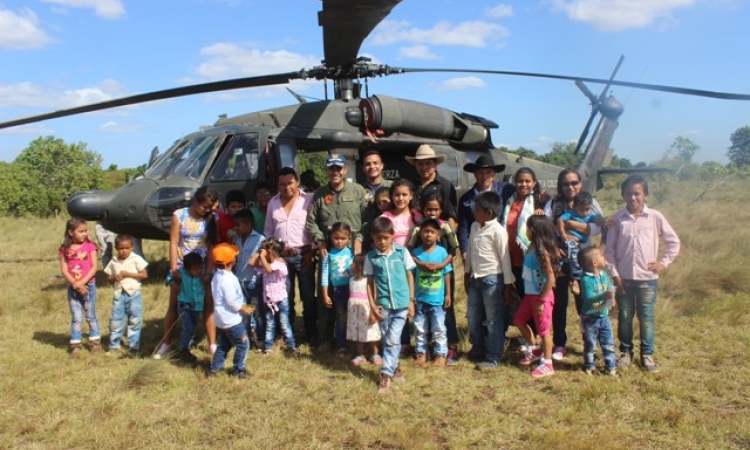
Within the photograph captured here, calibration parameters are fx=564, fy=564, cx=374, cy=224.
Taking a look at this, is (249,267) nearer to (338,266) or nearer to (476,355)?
(338,266)

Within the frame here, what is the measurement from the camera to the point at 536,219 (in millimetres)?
4402

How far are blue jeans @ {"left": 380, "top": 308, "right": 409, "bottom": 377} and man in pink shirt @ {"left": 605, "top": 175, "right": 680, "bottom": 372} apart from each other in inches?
69.4

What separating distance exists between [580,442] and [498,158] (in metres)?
6.05

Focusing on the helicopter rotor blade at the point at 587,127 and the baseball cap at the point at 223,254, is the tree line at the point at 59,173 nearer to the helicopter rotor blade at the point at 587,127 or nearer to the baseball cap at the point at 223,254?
the helicopter rotor blade at the point at 587,127

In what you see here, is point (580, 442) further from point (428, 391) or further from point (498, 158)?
point (498, 158)

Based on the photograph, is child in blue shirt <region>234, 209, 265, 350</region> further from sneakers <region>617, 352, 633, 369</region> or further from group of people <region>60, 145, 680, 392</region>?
sneakers <region>617, 352, 633, 369</region>

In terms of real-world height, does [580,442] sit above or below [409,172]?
below

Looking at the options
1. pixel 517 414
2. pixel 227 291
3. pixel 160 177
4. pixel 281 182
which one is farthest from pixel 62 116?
pixel 517 414

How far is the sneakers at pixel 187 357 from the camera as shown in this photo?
4914mm

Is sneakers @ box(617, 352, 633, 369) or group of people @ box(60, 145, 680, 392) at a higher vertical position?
group of people @ box(60, 145, 680, 392)

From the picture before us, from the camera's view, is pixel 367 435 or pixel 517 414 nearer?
pixel 367 435

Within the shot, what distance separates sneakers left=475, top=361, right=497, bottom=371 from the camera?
468cm

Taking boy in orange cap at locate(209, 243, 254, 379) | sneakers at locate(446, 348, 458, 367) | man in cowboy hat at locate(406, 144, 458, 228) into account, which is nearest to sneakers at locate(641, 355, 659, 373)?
sneakers at locate(446, 348, 458, 367)

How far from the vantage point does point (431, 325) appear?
4750 millimetres
